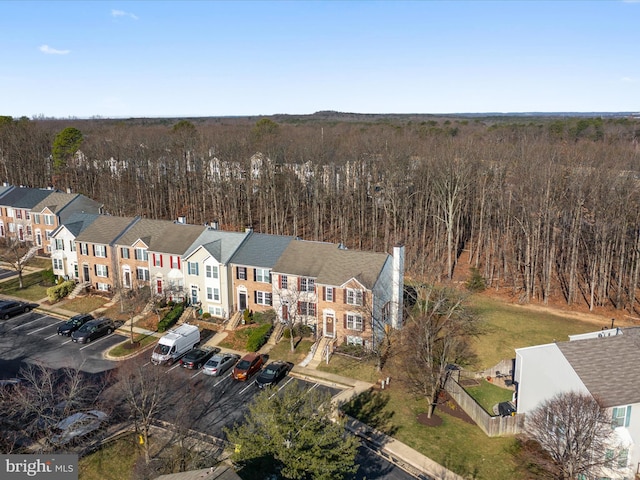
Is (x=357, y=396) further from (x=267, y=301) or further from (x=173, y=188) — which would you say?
(x=173, y=188)

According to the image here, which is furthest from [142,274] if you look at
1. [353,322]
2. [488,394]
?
[488,394]

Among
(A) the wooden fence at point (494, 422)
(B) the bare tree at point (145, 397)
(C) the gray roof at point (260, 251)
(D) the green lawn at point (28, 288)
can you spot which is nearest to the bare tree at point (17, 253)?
(D) the green lawn at point (28, 288)

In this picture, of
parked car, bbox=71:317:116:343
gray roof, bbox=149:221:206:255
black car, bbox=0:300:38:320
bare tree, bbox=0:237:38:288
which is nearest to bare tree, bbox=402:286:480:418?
gray roof, bbox=149:221:206:255

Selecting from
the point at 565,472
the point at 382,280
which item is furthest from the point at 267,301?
the point at 565,472

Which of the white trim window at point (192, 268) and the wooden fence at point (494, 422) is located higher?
the white trim window at point (192, 268)

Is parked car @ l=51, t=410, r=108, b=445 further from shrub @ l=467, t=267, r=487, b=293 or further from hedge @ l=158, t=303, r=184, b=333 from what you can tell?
shrub @ l=467, t=267, r=487, b=293

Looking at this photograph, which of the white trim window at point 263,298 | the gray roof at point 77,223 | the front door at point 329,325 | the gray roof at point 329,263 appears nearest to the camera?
the gray roof at point 329,263

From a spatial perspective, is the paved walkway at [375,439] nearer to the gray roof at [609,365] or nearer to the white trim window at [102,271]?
the gray roof at [609,365]
